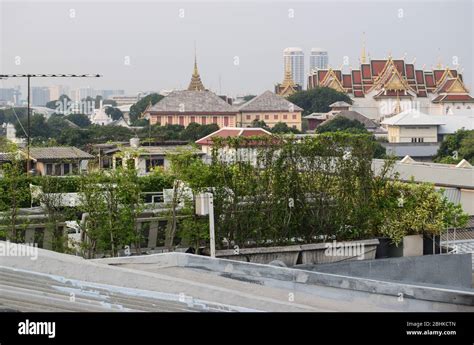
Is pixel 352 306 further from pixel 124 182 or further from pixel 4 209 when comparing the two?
pixel 4 209

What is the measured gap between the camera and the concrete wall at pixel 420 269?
35.5 ft

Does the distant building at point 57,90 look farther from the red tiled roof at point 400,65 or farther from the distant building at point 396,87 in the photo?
the red tiled roof at point 400,65

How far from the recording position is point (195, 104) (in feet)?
201

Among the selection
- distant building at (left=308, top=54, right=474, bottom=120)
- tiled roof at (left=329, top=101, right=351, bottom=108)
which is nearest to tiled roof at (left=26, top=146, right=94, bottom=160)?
tiled roof at (left=329, top=101, right=351, bottom=108)

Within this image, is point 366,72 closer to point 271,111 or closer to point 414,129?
point 271,111

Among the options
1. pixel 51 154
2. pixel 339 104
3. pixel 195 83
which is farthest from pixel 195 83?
pixel 51 154

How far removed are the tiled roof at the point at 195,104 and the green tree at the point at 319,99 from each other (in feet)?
35.5

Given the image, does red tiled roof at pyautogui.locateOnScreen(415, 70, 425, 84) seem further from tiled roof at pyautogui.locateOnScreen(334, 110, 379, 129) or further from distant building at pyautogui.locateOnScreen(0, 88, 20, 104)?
distant building at pyautogui.locateOnScreen(0, 88, 20, 104)

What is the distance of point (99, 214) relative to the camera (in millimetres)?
10711

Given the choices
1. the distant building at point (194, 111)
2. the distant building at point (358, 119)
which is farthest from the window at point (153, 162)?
the distant building at point (194, 111)

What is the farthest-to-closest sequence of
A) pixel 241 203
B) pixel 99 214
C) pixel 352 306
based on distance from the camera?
pixel 241 203 < pixel 99 214 < pixel 352 306
